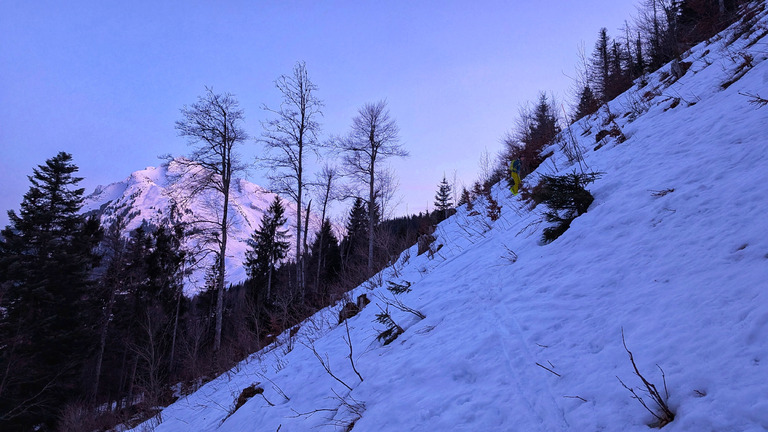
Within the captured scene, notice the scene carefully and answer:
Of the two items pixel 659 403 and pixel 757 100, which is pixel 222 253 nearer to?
pixel 659 403

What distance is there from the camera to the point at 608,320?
2078 mm

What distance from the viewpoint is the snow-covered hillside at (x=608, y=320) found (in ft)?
4.91

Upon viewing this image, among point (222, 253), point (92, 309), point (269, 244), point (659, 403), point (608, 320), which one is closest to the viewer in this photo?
point (659, 403)

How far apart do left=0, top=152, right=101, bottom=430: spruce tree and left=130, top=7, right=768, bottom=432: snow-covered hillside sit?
1694 cm

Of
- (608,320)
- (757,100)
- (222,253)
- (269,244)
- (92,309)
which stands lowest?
(608,320)

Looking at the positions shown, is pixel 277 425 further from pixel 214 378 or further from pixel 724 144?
pixel 214 378

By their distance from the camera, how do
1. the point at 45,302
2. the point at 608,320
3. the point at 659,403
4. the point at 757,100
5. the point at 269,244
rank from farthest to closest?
1. the point at 269,244
2. the point at 45,302
3. the point at 757,100
4. the point at 608,320
5. the point at 659,403

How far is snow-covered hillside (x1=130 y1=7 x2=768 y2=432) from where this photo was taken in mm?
1498

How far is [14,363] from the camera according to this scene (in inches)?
532

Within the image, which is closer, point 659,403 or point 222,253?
point 659,403

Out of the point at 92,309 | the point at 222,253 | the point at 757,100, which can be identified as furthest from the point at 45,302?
the point at 757,100

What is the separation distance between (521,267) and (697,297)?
1933mm

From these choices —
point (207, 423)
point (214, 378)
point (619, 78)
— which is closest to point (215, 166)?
point (214, 378)

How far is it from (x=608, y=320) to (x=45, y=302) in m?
24.8
